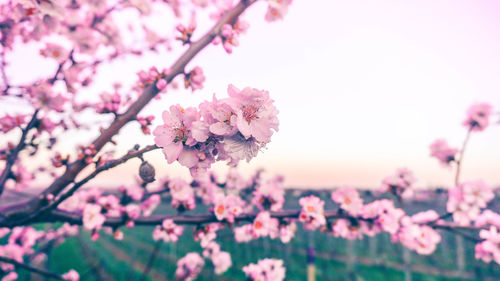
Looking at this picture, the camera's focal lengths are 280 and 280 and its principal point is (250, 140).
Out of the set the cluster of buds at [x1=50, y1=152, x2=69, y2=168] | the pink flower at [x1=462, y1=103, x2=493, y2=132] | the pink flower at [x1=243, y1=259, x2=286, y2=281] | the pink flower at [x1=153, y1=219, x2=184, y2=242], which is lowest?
the pink flower at [x1=243, y1=259, x2=286, y2=281]

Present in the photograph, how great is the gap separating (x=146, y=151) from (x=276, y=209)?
1.85 metres

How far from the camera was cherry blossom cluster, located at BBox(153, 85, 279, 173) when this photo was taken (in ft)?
3.06

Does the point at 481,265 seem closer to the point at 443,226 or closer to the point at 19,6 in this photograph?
the point at 443,226

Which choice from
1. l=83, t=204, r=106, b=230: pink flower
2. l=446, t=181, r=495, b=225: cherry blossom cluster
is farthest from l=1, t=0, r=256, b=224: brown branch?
l=446, t=181, r=495, b=225: cherry blossom cluster

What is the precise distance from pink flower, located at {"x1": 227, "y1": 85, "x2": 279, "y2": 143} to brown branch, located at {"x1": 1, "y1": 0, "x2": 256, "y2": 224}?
957 mm

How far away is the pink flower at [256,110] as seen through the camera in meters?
0.95

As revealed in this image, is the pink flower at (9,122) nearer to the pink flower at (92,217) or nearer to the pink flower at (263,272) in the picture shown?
the pink flower at (92,217)

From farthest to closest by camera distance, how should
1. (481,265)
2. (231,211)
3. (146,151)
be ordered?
(481,265) → (231,211) → (146,151)

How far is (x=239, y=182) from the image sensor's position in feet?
11.9

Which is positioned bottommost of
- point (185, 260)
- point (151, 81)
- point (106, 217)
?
point (185, 260)

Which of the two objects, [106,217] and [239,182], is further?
[239,182]

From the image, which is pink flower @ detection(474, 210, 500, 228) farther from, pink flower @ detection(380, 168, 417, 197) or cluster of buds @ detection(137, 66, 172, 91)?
cluster of buds @ detection(137, 66, 172, 91)

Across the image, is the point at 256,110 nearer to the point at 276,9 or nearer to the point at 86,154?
the point at 276,9

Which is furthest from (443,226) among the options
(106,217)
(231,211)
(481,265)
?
(481,265)
